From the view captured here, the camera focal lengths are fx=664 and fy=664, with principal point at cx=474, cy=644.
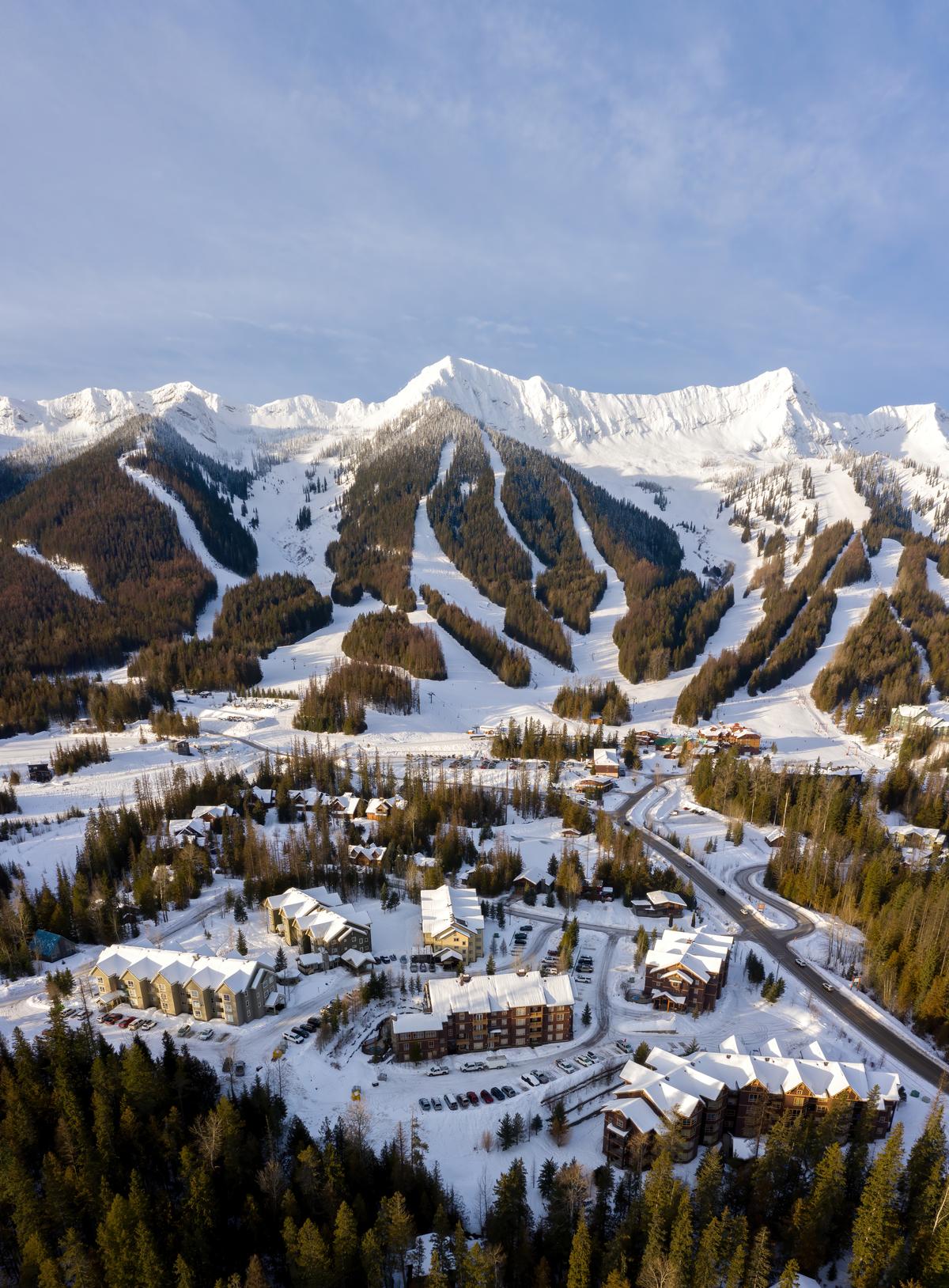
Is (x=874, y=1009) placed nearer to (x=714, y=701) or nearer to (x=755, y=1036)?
(x=755, y=1036)

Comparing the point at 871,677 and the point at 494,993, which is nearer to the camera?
the point at 494,993

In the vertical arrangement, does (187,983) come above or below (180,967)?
below

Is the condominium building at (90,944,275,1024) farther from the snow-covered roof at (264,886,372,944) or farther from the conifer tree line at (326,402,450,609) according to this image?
the conifer tree line at (326,402,450,609)

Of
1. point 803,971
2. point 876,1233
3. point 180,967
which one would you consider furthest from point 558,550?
point 876,1233

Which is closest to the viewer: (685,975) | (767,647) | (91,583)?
(685,975)

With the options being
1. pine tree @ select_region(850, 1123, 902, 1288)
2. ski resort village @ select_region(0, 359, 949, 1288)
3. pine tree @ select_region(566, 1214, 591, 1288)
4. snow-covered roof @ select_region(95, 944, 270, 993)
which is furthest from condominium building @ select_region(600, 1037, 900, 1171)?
snow-covered roof @ select_region(95, 944, 270, 993)

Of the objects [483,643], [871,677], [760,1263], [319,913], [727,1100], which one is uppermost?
[483,643]

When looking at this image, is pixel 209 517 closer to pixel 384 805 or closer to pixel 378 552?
pixel 378 552
